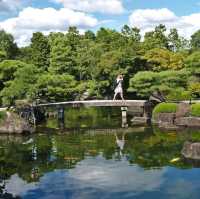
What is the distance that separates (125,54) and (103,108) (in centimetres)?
784

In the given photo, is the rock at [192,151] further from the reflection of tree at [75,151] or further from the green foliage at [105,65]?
the green foliage at [105,65]

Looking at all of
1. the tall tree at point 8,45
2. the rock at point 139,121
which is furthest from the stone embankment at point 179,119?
the tall tree at point 8,45

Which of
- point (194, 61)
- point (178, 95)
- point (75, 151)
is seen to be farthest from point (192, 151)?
point (194, 61)

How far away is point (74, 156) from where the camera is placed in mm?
27281

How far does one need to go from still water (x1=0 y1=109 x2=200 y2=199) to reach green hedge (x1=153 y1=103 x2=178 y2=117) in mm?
2800

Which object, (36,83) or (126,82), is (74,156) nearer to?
(36,83)

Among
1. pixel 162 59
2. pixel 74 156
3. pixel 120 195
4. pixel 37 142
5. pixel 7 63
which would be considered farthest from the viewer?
pixel 162 59

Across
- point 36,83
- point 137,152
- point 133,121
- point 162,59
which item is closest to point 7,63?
point 36,83

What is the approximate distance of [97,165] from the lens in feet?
81.7

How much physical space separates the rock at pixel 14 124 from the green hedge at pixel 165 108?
33.8 feet

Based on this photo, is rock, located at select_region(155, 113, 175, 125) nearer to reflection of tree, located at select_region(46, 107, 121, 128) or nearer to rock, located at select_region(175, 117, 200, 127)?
rock, located at select_region(175, 117, 200, 127)

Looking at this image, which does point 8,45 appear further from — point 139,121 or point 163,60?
point 139,121

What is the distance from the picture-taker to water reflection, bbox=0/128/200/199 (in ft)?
67.4

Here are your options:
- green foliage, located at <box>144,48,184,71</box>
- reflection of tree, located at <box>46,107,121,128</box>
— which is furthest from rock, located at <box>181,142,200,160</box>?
green foliage, located at <box>144,48,184,71</box>
